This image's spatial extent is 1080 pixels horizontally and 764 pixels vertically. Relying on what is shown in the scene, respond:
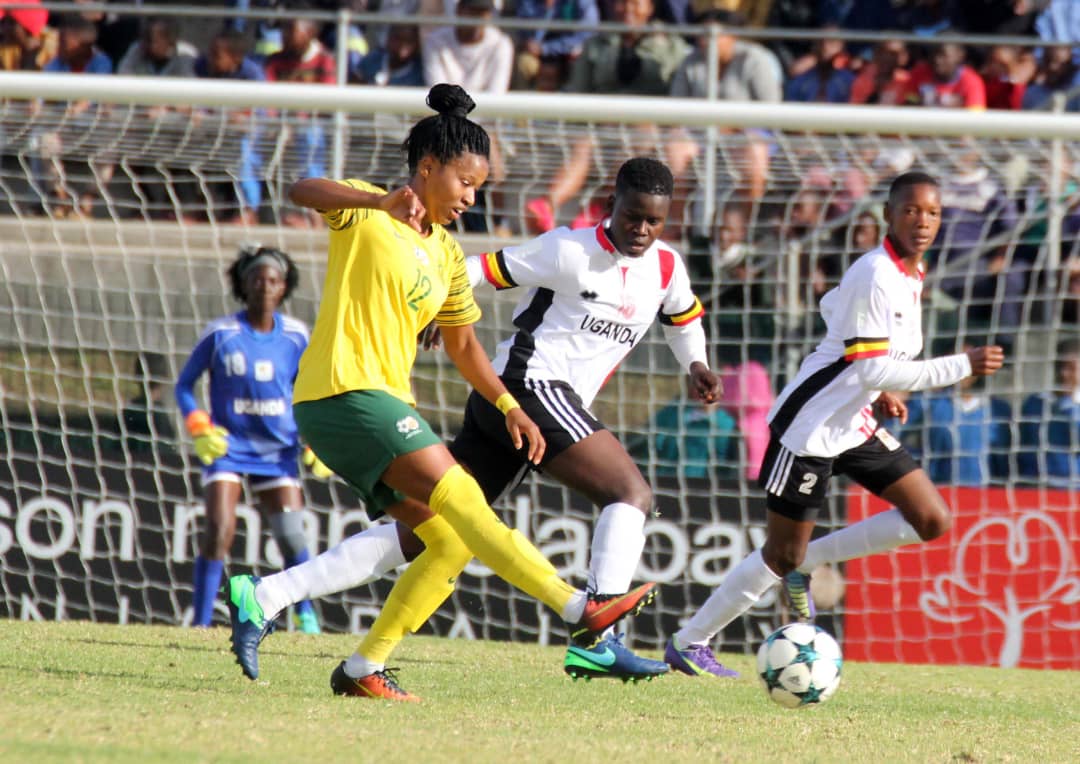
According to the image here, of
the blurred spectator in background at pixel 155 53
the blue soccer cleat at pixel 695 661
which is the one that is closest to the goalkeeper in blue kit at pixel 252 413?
the blue soccer cleat at pixel 695 661

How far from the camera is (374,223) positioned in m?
5.04

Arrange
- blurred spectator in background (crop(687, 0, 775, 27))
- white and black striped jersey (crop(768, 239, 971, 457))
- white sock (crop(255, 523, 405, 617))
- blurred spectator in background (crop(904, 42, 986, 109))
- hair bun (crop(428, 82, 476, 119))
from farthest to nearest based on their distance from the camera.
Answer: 1. blurred spectator in background (crop(687, 0, 775, 27))
2. blurred spectator in background (crop(904, 42, 986, 109))
3. white and black striped jersey (crop(768, 239, 971, 457))
4. white sock (crop(255, 523, 405, 617))
5. hair bun (crop(428, 82, 476, 119))

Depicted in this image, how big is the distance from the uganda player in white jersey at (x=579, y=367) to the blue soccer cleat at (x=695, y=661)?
1290 mm

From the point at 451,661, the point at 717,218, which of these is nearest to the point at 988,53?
the point at 717,218

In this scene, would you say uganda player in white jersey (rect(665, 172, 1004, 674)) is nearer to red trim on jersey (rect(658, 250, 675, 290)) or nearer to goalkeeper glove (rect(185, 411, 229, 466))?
red trim on jersey (rect(658, 250, 675, 290))

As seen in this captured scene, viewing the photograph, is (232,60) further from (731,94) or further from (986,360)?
(986,360)

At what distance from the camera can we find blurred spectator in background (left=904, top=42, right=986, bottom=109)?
1218 cm

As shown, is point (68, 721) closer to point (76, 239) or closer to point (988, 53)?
point (76, 239)

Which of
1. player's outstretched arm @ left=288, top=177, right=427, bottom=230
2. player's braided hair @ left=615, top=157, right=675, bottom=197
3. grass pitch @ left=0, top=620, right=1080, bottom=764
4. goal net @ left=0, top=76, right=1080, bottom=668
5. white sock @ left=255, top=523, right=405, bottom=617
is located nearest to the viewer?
grass pitch @ left=0, top=620, right=1080, bottom=764

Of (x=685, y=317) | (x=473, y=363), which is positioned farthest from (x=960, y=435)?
(x=473, y=363)

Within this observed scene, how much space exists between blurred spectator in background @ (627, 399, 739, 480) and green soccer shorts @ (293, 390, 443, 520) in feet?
16.7

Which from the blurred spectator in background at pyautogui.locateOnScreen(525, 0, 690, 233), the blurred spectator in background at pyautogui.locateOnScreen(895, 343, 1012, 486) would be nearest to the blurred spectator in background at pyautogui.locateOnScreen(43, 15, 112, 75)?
the blurred spectator in background at pyautogui.locateOnScreen(525, 0, 690, 233)

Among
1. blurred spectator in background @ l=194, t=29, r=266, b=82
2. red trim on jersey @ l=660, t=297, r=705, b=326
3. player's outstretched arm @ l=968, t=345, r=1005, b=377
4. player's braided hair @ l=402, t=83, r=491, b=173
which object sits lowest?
player's outstretched arm @ l=968, t=345, r=1005, b=377

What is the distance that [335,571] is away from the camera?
20.4 ft
